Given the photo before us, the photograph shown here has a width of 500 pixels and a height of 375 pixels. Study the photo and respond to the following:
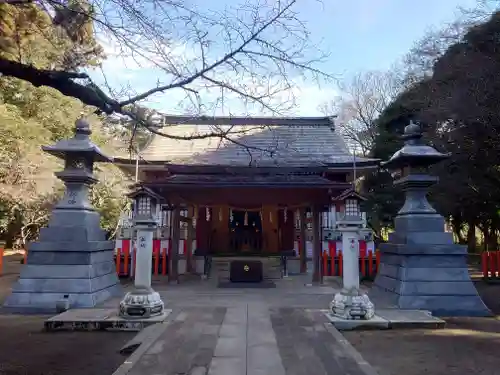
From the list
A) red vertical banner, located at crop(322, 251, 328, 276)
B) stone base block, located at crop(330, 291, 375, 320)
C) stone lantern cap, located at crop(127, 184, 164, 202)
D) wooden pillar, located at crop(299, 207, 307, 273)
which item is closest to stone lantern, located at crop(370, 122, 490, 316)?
stone base block, located at crop(330, 291, 375, 320)

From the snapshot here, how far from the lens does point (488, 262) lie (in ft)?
39.4

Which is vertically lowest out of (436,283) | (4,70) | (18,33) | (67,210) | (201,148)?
(436,283)

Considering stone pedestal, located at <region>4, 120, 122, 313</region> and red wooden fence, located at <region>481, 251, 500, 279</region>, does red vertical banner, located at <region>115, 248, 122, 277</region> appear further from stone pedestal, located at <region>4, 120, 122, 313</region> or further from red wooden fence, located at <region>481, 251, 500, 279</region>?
red wooden fence, located at <region>481, 251, 500, 279</region>

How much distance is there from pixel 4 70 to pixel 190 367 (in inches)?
140

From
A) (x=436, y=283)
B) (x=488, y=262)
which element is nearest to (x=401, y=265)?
(x=436, y=283)

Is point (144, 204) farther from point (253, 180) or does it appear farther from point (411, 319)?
point (411, 319)

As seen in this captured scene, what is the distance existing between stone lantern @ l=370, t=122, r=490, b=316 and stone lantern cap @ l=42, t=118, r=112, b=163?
7.07 meters

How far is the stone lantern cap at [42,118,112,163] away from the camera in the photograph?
346 inches

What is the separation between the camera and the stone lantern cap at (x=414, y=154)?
873 cm

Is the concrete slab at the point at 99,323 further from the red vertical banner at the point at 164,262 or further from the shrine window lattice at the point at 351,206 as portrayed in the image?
the shrine window lattice at the point at 351,206

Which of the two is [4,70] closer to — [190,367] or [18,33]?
[18,33]

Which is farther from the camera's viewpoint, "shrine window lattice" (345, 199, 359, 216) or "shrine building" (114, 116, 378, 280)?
"shrine window lattice" (345, 199, 359, 216)

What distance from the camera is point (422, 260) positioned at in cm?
811

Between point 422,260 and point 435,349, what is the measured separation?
301 cm
